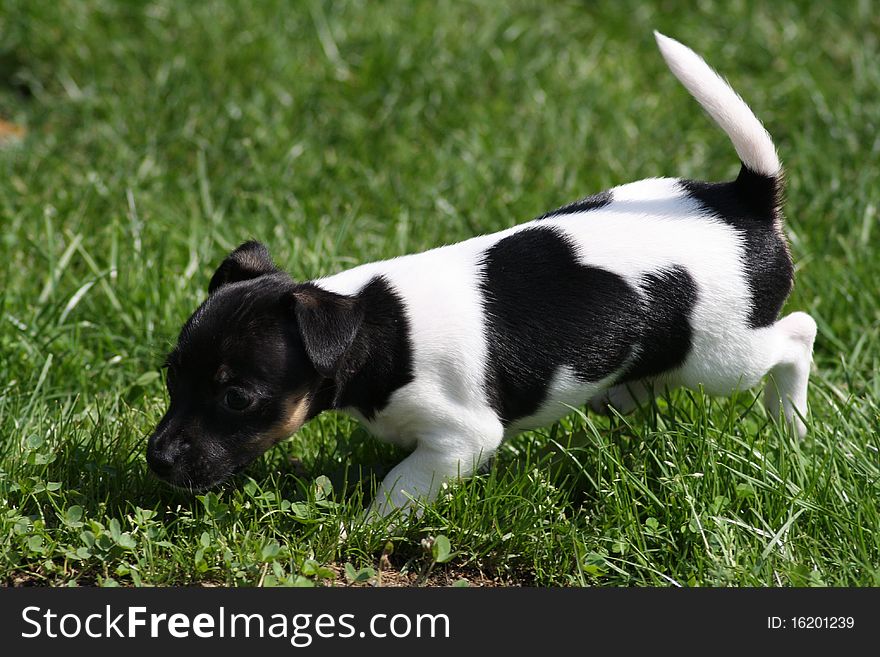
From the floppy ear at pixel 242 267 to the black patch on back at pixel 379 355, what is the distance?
0.44m

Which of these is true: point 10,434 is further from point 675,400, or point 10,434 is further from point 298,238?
point 675,400

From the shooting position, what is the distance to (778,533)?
3855mm

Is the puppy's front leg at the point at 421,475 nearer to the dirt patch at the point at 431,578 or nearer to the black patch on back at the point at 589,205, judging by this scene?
the dirt patch at the point at 431,578

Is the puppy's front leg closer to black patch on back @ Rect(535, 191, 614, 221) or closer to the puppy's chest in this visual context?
the puppy's chest

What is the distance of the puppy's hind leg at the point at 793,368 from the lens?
14.5ft

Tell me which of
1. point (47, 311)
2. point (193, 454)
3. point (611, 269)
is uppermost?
point (611, 269)

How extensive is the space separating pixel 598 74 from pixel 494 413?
423cm

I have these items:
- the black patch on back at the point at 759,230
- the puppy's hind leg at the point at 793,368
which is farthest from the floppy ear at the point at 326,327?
the puppy's hind leg at the point at 793,368

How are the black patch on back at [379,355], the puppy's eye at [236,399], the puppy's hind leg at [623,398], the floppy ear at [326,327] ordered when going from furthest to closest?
the puppy's hind leg at [623,398] < the black patch on back at [379,355] < the puppy's eye at [236,399] < the floppy ear at [326,327]

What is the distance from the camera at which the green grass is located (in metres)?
3.97

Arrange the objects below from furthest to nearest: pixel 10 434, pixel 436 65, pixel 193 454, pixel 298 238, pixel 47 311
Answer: pixel 436 65
pixel 298 238
pixel 47 311
pixel 10 434
pixel 193 454

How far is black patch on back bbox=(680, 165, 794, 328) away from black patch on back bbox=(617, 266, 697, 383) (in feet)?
0.84

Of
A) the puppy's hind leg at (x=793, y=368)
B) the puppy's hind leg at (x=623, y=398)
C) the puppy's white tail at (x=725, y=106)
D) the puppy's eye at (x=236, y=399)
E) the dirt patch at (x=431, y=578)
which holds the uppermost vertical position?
the puppy's white tail at (x=725, y=106)

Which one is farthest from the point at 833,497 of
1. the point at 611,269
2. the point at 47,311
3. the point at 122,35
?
the point at 122,35
